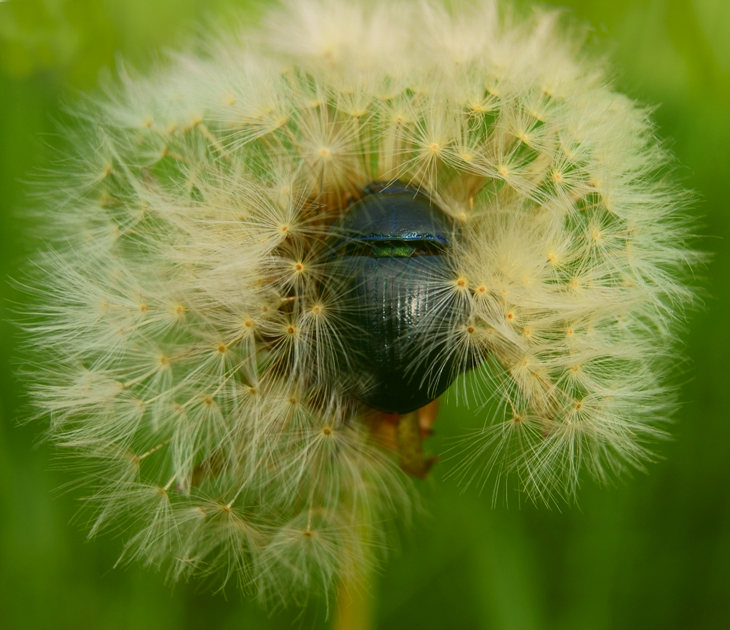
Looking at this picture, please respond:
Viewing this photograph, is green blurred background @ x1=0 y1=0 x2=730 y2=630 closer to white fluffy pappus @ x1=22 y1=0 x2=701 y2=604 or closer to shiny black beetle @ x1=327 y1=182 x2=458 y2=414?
white fluffy pappus @ x1=22 y1=0 x2=701 y2=604

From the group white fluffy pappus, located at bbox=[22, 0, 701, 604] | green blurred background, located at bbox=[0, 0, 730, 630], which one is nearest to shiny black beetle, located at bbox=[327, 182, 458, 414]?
white fluffy pappus, located at bbox=[22, 0, 701, 604]

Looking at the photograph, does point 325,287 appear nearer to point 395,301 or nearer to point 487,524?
point 395,301

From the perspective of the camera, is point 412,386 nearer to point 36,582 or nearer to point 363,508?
point 363,508

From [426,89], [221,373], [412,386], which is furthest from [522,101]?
[221,373]

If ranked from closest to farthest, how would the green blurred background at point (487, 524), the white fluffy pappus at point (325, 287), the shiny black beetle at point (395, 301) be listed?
the shiny black beetle at point (395, 301)
the white fluffy pappus at point (325, 287)
the green blurred background at point (487, 524)

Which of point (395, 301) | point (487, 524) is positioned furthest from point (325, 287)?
point (487, 524)

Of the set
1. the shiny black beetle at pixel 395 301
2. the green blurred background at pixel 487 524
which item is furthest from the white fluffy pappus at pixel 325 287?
the green blurred background at pixel 487 524

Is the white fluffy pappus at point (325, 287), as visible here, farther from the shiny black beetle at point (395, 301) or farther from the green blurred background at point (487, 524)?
the green blurred background at point (487, 524)
